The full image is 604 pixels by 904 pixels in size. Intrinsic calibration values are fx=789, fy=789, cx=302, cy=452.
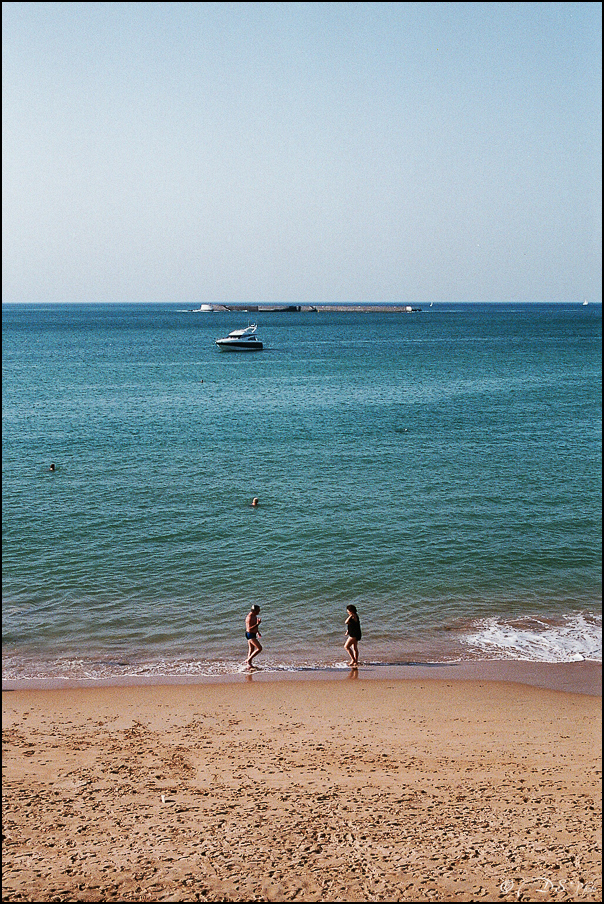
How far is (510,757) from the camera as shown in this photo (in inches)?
431

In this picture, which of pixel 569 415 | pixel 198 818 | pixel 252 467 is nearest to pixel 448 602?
pixel 198 818

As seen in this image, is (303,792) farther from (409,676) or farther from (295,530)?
(295,530)

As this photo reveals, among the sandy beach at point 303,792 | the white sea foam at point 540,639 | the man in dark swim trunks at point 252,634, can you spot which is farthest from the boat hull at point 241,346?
the sandy beach at point 303,792

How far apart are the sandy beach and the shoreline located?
31 centimetres

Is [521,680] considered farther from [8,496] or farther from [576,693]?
[8,496]

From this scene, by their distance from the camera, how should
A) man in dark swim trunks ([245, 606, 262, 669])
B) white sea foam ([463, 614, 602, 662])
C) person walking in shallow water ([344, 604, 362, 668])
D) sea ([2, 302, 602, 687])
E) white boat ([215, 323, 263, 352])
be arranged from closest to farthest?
1. person walking in shallow water ([344, 604, 362, 668])
2. man in dark swim trunks ([245, 606, 262, 669])
3. white sea foam ([463, 614, 602, 662])
4. sea ([2, 302, 602, 687])
5. white boat ([215, 323, 263, 352])

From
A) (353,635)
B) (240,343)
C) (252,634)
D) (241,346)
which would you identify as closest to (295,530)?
(252,634)

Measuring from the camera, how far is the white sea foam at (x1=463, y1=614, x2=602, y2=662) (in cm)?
1573

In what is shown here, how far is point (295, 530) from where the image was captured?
24312 millimetres

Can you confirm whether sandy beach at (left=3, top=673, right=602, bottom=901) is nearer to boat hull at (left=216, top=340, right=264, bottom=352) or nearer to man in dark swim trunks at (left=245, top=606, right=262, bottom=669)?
man in dark swim trunks at (left=245, top=606, right=262, bottom=669)

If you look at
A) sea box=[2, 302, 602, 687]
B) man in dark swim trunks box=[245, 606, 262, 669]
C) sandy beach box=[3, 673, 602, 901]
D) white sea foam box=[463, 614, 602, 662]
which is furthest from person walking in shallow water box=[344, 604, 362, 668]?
white sea foam box=[463, 614, 602, 662]

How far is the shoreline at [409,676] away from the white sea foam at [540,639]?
0.36m

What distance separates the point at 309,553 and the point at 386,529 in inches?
126

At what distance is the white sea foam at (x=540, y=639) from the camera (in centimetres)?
1573
